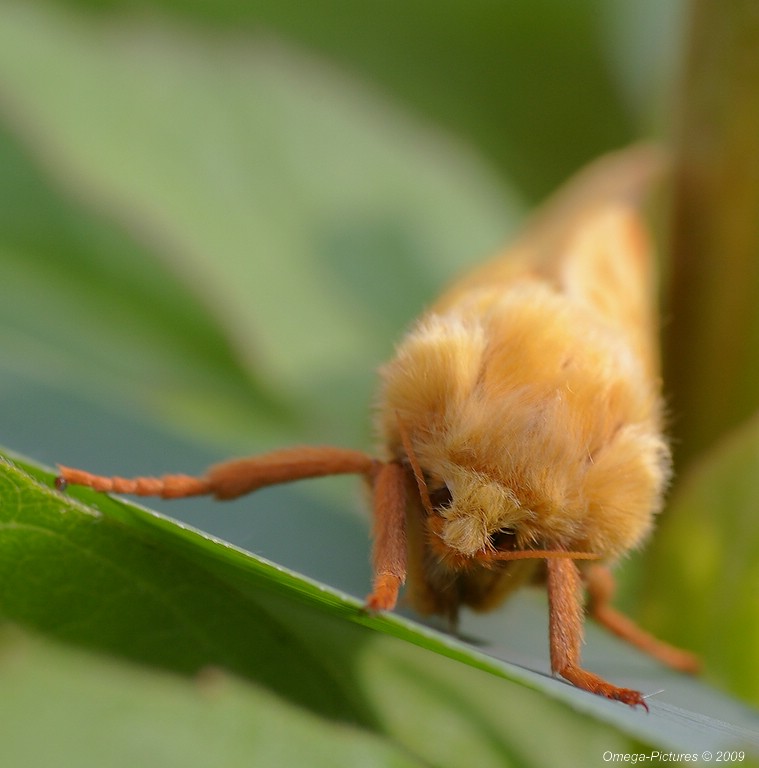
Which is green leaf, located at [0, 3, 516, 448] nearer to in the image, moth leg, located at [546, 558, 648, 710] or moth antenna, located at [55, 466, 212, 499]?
moth antenna, located at [55, 466, 212, 499]

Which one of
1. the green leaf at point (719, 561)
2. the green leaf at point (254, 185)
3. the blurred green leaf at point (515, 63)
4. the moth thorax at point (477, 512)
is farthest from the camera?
the blurred green leaf at point (515, 63)

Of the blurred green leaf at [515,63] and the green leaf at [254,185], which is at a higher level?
the blurred green leaf at [515,63]

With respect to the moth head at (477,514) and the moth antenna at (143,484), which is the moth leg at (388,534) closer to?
the moth head at (477,514)

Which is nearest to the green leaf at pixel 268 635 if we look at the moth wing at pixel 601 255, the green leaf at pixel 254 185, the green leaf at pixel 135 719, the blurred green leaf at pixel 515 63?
the green leaf at pixel 135 719

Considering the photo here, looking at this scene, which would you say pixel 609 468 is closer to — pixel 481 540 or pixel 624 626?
pixel 481 540

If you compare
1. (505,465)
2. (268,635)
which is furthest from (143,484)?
(505,465)

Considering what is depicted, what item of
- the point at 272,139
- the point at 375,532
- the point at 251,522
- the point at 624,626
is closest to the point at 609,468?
the point at 375,532

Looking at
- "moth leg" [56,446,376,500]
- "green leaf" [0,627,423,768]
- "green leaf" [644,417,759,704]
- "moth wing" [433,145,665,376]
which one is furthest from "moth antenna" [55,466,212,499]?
"green leaf" [644,417,759,704]
